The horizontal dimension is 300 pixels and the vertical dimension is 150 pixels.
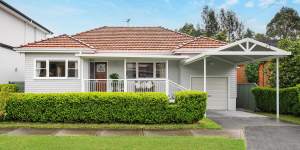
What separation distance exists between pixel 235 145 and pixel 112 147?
3630 mm

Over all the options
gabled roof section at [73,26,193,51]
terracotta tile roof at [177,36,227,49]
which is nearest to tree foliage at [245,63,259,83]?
gabled roof section at [73,26,193,51]

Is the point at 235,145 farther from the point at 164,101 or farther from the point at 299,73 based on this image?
the point at 299,73

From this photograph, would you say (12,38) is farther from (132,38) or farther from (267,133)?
(267,133)

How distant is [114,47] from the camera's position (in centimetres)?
2147

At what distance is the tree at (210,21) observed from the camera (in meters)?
53.1

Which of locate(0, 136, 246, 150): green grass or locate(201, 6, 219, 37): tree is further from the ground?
locate(201, 6, 219, 37): tree

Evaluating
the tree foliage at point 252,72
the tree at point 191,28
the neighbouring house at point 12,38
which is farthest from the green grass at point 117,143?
the tree at point 191,28

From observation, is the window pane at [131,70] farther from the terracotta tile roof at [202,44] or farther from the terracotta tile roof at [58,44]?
the terracotta tile roof at [202,44]

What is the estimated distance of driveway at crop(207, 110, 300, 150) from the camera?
9.77 metres

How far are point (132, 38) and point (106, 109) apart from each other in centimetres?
1008

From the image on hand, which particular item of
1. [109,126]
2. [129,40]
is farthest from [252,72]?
[109,126]

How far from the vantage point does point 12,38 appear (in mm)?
22797

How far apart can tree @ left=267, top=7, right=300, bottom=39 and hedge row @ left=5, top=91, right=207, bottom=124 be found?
4764 centimetres

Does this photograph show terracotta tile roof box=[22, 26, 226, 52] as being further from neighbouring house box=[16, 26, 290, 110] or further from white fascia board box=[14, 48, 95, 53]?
white fascia board box=[14, 48, 95, 53]
